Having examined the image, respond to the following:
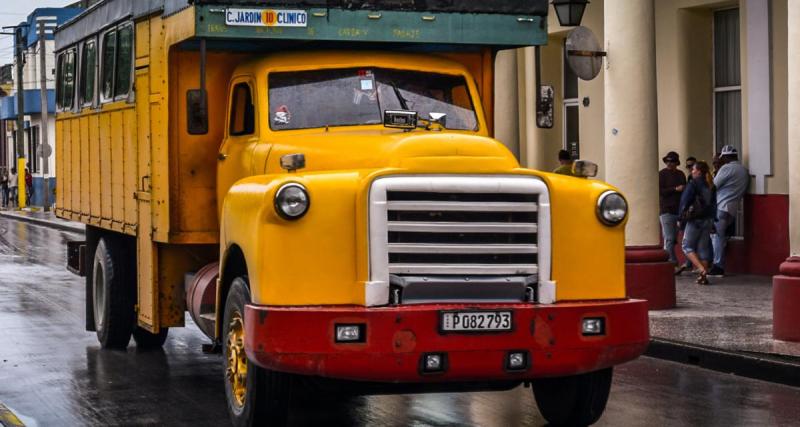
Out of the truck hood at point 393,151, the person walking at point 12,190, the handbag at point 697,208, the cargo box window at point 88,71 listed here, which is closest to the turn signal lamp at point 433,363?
the truck hood at point 393,151

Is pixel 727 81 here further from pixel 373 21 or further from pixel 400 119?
pixel 400 119

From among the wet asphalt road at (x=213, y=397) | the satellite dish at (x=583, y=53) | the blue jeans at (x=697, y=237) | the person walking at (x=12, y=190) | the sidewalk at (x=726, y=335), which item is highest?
Result: the satellite dish at (x=583, y=53)

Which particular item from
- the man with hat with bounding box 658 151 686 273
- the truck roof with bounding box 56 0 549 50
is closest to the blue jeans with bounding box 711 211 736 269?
the man with hat with bounding box 658 151 686 273

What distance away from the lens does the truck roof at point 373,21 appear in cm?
950

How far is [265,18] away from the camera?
9.59 meters

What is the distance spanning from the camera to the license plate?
7.73m

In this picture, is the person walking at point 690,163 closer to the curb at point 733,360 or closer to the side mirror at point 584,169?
the curb at point 733,360

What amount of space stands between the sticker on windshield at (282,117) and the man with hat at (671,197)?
11.7m

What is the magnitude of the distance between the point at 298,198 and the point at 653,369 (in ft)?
17.2

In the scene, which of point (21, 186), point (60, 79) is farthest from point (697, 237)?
point (21, 186)

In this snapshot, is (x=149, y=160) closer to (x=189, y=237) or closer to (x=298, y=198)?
(x=189, y=237)

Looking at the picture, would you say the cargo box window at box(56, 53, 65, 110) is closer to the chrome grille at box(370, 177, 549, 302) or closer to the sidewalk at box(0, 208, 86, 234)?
the chrome grille at box(370, 177, 549, 302)

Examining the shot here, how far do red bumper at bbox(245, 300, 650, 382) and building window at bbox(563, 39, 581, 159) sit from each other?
16980 millimetres

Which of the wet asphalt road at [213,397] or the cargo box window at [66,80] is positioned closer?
the wet asphalt road at [213,397]
